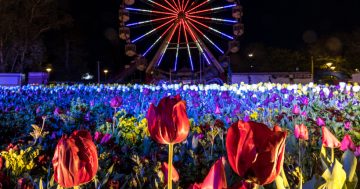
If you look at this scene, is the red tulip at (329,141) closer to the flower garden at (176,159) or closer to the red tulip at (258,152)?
the flower garden at (176,159)

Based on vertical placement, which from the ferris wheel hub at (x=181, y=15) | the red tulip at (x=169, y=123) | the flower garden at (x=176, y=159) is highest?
the ferris wheel hub at (x=181, y=15)

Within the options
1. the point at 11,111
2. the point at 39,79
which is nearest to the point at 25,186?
the point at 11,111

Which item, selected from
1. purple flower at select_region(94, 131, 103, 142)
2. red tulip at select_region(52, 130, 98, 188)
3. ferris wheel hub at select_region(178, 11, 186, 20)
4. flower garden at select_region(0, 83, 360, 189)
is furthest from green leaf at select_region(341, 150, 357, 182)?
ferris wheel hub at select_region(178, 11, 186, 20)

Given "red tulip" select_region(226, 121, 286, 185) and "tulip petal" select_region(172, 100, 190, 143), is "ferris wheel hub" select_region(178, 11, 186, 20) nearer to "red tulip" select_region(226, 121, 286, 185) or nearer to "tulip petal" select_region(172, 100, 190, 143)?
"tulip petal" select_region(172, 100, 190, 143)

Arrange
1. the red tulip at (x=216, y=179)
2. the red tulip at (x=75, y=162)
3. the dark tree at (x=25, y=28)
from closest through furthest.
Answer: the red tulip at (x=216, y=179), the red tulip at (x=75, y=162), the dark tree at (x=25, y=28)

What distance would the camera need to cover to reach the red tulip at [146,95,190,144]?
1.12 metres

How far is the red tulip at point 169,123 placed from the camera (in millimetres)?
1121

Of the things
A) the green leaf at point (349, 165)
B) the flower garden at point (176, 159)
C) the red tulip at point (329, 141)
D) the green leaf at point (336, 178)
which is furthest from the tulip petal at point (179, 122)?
the red tulip at point (329, 141)

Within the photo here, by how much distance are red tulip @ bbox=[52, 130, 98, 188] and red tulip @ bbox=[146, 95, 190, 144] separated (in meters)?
0.17

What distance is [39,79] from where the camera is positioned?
1061 inches

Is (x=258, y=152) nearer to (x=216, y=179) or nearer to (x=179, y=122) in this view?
(x=216, y=179)

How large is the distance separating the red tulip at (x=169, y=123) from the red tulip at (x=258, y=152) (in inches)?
8.6

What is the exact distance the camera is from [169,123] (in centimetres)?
113

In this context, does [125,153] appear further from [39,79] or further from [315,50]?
[315,50]
